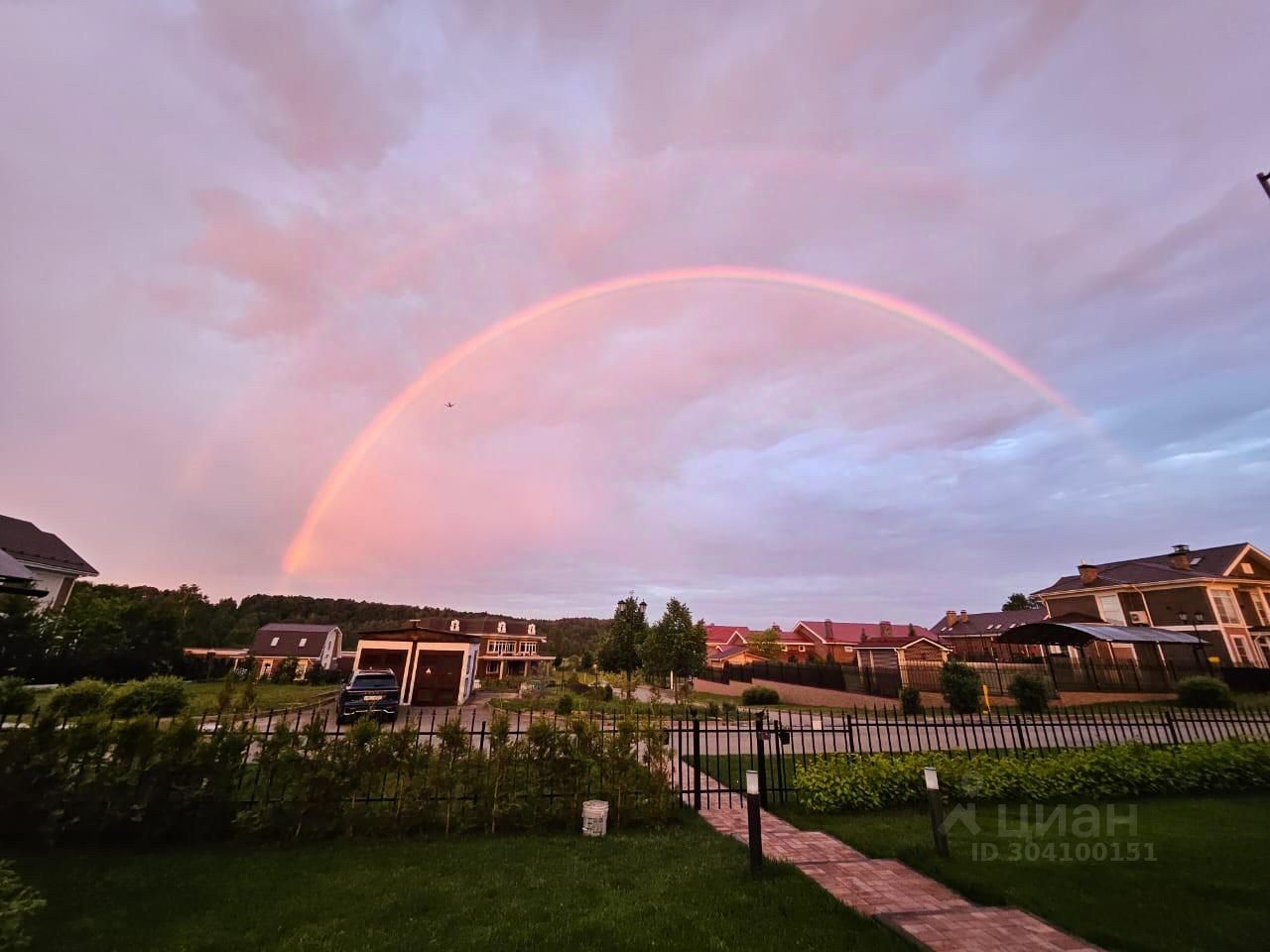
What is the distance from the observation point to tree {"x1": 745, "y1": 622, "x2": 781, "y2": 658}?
218ft

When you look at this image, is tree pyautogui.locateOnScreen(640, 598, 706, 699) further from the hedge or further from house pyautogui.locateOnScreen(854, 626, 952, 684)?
the hedge

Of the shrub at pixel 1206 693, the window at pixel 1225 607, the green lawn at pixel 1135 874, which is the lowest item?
the green lawn at pixel 1135 874

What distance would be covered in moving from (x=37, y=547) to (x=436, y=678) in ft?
102

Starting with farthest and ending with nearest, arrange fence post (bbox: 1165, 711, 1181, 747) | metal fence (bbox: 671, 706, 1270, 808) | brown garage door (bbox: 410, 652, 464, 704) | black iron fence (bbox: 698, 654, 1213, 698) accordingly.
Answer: brown garage door (bbox: 410, 652, 464, 704) < black iron fence (bbox: 698, 654, 1213, 698) < fence post (bbox: 1165, 711, 1181, 747) < metal fence (bbox: 671, 706, 1270, 808)

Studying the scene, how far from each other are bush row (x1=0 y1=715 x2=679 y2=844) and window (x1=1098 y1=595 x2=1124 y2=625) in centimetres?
5023

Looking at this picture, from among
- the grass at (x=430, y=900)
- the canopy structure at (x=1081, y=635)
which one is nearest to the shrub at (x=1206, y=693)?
the canopy structure at (x=1081, y=635)

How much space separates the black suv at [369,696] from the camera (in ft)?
67.5

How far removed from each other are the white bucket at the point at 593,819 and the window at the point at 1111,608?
168 ft

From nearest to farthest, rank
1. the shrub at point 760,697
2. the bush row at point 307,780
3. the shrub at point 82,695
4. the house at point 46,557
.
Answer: the bush row at point 307,780 < the shrub at point 82,695 < the shrub at point 760,697 < the house at point 46,557

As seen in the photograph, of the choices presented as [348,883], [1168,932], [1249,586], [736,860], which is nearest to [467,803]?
[348,883]

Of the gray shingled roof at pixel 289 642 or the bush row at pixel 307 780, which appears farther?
the gray shingled roof at pixel 289 642

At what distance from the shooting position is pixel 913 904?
5605mm

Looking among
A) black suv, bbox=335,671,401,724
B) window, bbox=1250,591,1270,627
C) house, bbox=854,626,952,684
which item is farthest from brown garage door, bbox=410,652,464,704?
window, bbox=1250,591,1270,627

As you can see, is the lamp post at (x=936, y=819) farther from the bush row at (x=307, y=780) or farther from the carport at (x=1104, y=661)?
the carport at (x=1104, y=661)
